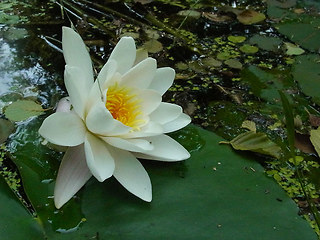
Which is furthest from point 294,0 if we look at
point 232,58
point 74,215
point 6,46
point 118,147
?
point 74,215

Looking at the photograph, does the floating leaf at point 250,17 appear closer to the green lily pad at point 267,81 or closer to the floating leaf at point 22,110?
the green lily pad at point 267,81

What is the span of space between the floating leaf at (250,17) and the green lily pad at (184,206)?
3.20 feet

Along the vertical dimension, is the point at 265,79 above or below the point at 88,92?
below

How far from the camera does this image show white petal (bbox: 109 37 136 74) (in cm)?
96

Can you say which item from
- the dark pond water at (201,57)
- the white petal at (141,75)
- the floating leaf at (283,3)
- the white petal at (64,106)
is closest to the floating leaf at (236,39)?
the dark pond water at (201,57)

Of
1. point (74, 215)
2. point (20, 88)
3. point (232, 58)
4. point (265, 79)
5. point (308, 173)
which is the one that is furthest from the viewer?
point (232, 58)

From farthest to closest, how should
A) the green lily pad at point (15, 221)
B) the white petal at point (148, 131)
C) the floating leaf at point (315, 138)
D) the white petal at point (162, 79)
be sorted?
the floating leaf at point (315, 138), the white petal at point (162, 79), the white petal at point (148, 131), the green lily pad at point (15, 221)

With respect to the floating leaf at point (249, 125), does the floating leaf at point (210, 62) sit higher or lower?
higher

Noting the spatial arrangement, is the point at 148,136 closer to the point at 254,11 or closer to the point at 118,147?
the point at 118,147

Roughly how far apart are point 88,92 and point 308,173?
1.97ft

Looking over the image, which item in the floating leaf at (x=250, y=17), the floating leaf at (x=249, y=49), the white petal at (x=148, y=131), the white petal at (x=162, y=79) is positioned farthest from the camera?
the floating leaf at (x=250, y=17)

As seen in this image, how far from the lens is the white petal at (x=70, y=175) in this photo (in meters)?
0.84

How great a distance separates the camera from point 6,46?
1454 mm

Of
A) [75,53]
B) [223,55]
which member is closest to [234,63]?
[223,55]
